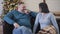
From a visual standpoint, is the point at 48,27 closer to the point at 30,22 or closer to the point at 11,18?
the point at 30,22

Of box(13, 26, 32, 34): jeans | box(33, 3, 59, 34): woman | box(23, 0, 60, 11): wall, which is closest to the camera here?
box(13, 26, 32, 34): jeans

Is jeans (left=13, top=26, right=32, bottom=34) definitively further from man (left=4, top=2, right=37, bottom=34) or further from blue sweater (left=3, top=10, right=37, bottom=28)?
blue sweater (left=3, top=10, right=37, bottom=28)

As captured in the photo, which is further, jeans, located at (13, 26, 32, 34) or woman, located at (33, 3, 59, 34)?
woman, located at (33, 3, 59, 34)

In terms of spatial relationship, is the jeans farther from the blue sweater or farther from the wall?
the wall

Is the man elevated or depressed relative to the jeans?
elevated

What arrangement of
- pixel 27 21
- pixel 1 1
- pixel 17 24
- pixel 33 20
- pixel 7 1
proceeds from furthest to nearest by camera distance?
1. pixel 1 1
2. pixel 7 1
3. pixel 33 20
4. pixel 27 21
5. pixel 17 24

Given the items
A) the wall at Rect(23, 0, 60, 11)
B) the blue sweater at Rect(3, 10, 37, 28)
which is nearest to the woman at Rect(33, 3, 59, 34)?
the blue sweater at Rect(3, 10, 37, 28)

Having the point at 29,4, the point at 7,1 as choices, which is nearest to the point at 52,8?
the point at 29,4

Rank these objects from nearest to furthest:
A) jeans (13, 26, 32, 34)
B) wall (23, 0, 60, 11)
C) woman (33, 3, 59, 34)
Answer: jeans (13, 26, 32, 34) < woman (33, 3, 59, 34) < wall (23, 0, 60, 11)

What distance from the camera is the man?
2653 millimetres

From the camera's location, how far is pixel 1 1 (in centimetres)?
425

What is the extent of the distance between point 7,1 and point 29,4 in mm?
716

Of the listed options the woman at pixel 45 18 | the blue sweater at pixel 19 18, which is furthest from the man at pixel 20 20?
the woman at pixel 45 18

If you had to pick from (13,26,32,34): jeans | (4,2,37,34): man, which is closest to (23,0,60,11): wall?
(4,2,37,34): man
